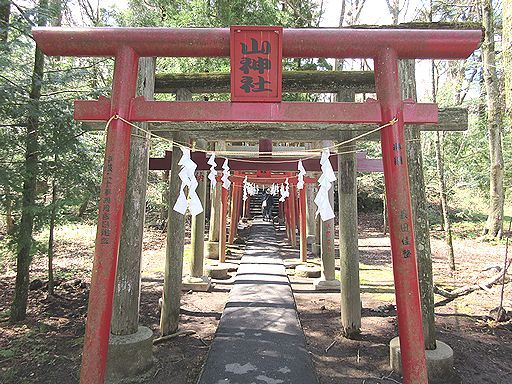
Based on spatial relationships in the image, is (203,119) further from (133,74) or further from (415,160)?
(415,160)

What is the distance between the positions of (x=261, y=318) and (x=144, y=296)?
10.3 ft

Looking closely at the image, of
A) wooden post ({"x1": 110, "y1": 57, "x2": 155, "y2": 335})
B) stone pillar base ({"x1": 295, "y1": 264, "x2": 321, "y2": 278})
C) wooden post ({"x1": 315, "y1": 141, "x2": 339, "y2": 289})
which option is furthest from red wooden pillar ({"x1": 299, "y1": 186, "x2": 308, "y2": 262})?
wooden post ({"x1": 110, "y1": 57, "x2": 155, "y2": 335})

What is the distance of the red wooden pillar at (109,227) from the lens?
2686 mm

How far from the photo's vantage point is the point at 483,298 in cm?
741

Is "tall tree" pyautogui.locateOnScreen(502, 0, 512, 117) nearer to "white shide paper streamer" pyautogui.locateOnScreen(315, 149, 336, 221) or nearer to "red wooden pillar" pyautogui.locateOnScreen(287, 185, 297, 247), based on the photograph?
"white shide paper streamer" pyautogui.locateOnScreen(315, 149, 336, 221)

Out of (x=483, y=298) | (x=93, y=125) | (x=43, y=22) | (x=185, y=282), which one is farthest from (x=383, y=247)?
(x=43, y=22)

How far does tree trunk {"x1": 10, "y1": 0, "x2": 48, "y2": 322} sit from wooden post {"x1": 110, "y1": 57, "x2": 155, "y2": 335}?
7.98 ft

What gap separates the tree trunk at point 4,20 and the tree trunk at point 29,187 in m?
0.47

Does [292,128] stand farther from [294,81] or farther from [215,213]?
[215,213]

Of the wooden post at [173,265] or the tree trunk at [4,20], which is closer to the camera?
the tree trunk at [4,20]

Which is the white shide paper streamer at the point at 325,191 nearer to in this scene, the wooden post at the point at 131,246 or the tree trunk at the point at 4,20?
the wooden post at the point at 131,246

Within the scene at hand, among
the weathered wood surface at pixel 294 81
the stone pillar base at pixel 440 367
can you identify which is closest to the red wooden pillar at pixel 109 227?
the weathered wood surface at pixel 294 81

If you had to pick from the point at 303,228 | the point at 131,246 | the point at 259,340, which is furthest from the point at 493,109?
the point at 131,246

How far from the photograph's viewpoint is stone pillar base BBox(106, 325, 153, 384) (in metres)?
3.93
